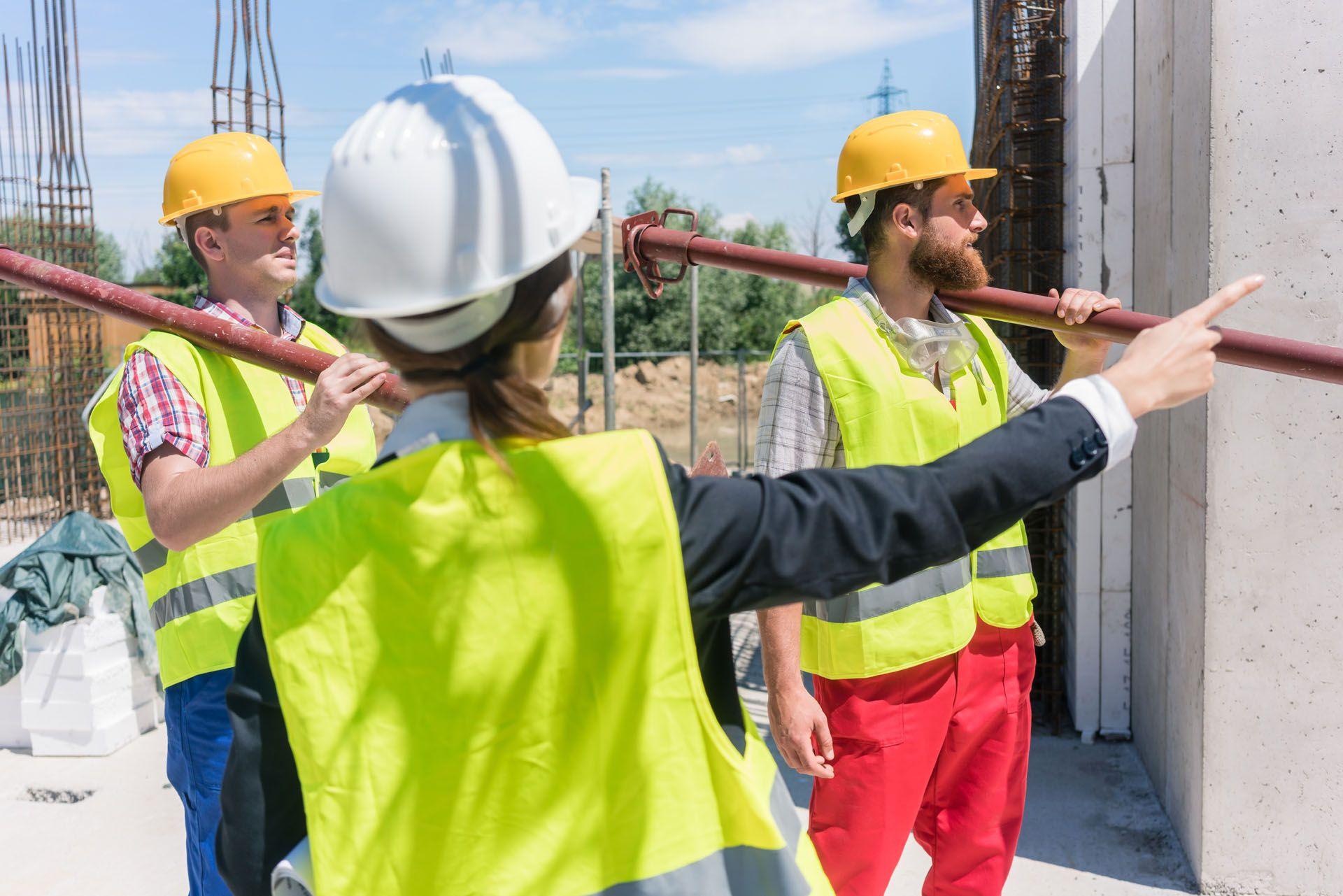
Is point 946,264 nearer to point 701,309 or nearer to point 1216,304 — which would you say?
point 1216,304

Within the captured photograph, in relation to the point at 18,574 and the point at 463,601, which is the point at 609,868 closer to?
the point at 463,601

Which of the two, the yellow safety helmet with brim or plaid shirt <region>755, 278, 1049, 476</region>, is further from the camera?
the yellow safety helmet with brim

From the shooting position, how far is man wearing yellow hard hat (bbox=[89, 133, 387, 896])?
2.24 meters

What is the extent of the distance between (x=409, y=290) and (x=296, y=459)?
3.59ft

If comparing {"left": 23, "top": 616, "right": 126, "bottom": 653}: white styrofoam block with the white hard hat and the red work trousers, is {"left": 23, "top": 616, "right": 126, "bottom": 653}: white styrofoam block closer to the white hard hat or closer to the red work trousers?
the red work trousers

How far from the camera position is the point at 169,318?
8.02 ft

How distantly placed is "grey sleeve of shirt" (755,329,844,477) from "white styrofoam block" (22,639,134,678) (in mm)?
4074

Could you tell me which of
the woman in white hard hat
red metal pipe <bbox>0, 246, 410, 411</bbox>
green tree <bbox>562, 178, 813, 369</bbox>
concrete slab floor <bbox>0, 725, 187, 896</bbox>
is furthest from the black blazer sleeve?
green tree <bbox>562, 178, 813, 369</bbox>

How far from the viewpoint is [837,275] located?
269 cm

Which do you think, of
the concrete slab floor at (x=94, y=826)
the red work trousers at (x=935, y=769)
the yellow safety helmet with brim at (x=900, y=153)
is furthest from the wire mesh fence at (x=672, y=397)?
the red work trousers at (x=935, y=769)

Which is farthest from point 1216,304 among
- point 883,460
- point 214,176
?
point 214,176

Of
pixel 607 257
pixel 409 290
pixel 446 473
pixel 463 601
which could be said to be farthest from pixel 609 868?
pixel 607 257

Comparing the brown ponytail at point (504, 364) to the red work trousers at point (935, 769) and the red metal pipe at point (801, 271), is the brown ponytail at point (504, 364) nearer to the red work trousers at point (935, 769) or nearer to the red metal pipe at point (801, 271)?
the red metal pipe at point (801, 271)

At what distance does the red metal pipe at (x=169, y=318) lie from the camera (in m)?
2.36
